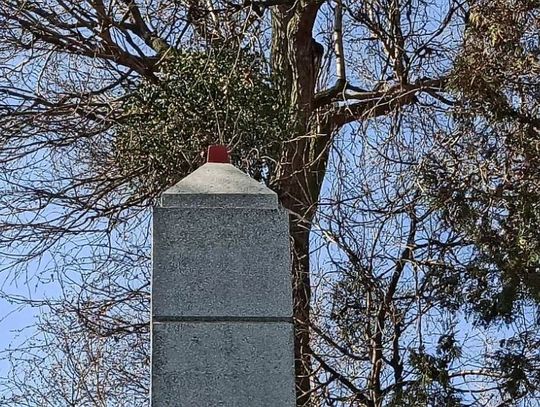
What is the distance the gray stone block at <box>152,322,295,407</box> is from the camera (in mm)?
2057

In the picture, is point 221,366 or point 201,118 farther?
point 201,118

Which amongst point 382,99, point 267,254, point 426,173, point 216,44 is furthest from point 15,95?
point 267,254

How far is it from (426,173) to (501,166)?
33cm

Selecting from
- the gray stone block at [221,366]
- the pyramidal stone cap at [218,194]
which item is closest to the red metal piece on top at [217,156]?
the pyramidal stone cap at [218,194]

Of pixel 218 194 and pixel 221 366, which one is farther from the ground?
pixel 218 194

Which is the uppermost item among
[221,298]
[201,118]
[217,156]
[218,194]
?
[201,118]

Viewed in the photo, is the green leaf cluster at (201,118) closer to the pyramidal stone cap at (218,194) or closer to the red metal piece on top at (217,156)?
the red metal piece on top at (217,156)

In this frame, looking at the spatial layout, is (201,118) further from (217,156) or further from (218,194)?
(218,194)

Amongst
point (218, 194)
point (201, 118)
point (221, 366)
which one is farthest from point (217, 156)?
point (201, 118)

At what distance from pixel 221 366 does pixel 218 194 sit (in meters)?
0.40

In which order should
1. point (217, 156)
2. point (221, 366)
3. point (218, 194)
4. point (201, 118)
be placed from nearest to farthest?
point (221, 366)
point (218, 194)
point (217, 156)
point (201, 118)

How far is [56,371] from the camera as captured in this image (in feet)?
18.7

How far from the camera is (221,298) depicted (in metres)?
2.13

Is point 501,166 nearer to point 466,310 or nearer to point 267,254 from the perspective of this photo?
point 466,310
